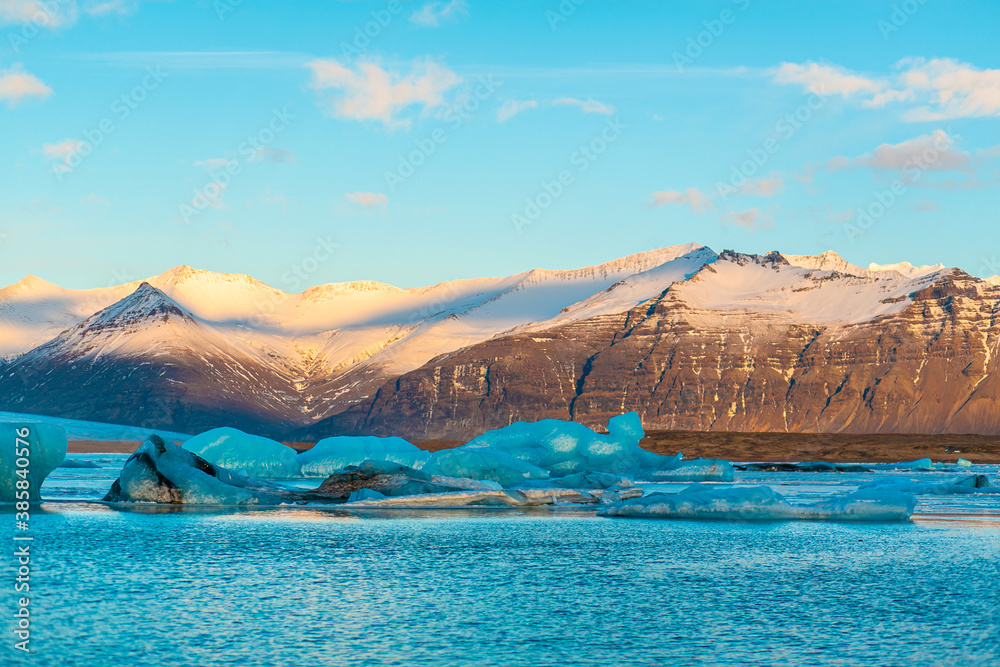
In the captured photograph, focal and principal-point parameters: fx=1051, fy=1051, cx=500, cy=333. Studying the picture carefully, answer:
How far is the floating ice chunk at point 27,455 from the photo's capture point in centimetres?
3569

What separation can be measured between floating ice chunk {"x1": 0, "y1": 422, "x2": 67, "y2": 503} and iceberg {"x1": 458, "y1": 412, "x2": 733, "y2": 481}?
86.6ft

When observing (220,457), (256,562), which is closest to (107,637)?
(256,562)

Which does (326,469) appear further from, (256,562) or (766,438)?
(766,438)

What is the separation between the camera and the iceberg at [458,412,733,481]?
61.7 m

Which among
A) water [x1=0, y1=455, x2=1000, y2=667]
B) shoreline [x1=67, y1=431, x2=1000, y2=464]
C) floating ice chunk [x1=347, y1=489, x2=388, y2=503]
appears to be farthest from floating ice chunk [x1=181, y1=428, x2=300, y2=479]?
shoreline [x1=67, y1=431, x2=1000, y2=464]

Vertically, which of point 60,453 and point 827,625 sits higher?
point 60,453

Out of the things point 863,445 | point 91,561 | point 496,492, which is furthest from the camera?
point 863,445

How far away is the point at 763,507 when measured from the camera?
34.3 metres

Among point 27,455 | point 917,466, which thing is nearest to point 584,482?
point 27,455

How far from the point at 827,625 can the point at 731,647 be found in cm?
239

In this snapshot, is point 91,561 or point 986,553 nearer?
point 91,561

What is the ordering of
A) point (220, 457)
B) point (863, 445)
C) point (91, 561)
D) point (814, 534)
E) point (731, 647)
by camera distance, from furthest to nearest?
point (863, 445)
point (220, 457)
point (814, 534)
point (91, 561)
point (731, 647)

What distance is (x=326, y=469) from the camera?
219 feet

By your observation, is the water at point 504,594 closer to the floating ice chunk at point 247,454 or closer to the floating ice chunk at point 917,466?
the floating ice chunk at point 247,454
